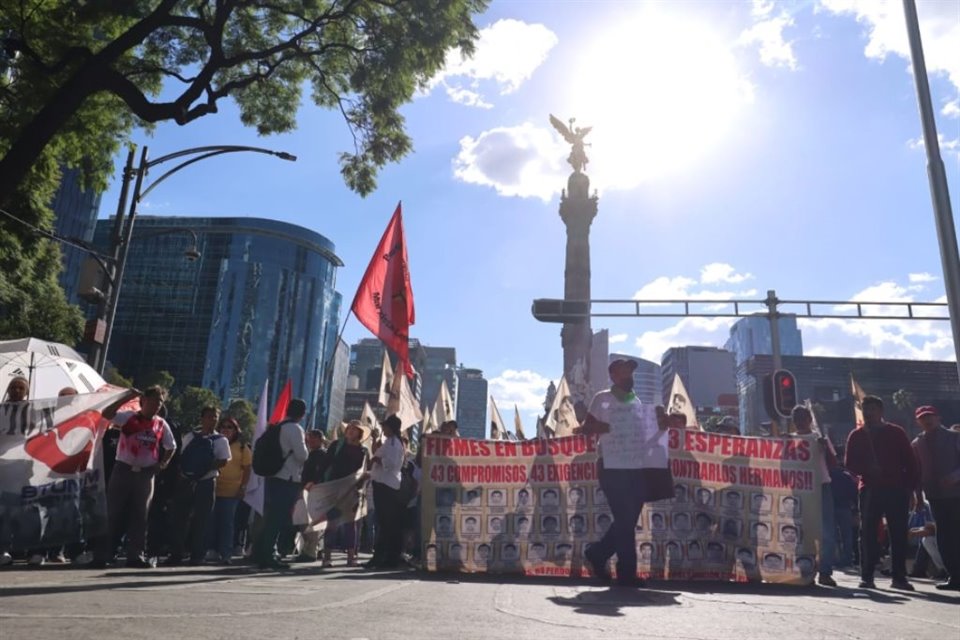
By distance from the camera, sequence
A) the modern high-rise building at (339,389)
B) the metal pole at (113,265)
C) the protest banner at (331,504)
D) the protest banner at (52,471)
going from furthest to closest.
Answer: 1. the modern high-rise building at (339,389)
2. the metal pole at (113,265)
3. the protest banner at (331,504)
4. the protest banner at (52,471)

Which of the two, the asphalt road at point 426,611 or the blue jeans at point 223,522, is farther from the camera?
the blue jeans at point 223,522

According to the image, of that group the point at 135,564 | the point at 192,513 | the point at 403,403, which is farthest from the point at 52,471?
the point at 403,403

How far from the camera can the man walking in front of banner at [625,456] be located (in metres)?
6.17

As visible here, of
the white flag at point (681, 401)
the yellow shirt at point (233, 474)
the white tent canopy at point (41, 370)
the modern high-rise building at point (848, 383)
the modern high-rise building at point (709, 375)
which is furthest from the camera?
the modern high-rise building at point (709, 375)

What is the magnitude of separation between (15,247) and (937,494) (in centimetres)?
1533

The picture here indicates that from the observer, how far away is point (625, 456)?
6207mm

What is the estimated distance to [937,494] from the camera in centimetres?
718

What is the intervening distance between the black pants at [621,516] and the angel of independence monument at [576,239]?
44372 mm

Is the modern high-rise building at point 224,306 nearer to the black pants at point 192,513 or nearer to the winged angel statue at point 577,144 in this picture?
the winged angel statue at point 577,144

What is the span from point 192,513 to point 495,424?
36.1 feet

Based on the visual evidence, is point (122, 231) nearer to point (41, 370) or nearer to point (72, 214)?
point (41, 370)

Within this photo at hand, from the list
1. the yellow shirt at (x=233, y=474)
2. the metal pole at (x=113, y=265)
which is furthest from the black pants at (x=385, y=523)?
the metal pole at (x=113, y=265)

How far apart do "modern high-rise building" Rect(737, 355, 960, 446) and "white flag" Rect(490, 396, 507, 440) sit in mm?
82505

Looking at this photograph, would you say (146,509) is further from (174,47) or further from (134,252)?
(134,252)
